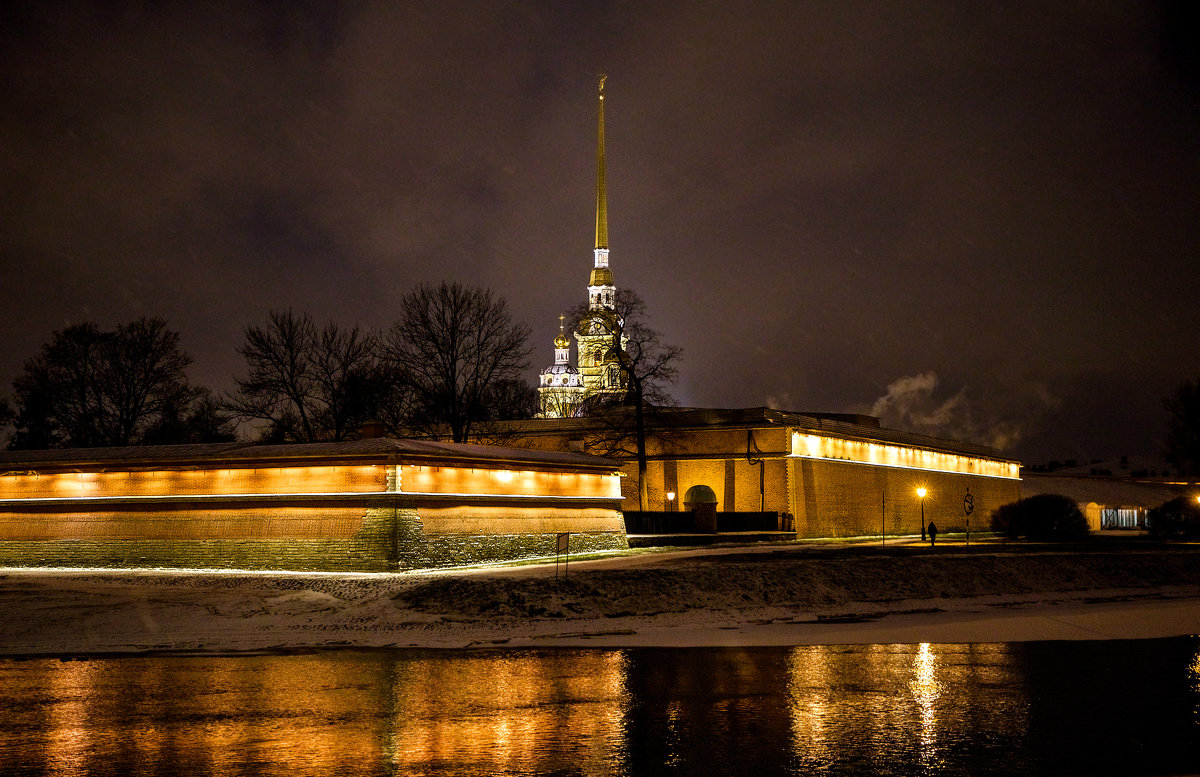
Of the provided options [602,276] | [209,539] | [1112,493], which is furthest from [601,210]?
[209,539]

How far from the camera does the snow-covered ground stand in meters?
23.9

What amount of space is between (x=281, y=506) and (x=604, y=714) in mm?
25334

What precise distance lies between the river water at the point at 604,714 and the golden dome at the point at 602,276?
159m

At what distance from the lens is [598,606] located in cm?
2822

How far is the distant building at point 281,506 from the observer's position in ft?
117

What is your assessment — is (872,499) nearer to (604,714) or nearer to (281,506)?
(281,506)

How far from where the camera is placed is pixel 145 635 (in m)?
23.8

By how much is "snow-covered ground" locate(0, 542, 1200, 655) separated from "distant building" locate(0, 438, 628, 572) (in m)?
1.86

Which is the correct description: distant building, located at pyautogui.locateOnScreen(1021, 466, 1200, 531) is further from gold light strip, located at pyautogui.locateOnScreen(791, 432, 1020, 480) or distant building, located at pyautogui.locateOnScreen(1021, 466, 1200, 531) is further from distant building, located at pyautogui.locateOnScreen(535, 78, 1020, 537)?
distant building, located at pyautogui.locateOnScreen(535, 78, 1020, 537)

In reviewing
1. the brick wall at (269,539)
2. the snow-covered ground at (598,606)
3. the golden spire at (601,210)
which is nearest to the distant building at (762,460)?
the brick wall at (269,539)

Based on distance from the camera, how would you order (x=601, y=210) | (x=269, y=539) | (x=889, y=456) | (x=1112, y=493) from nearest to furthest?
(x=269, y=539) < (x=889, y=456) < (x=1112, y=493) < (x=601, y=210)

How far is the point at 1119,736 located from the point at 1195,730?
3.90 feet

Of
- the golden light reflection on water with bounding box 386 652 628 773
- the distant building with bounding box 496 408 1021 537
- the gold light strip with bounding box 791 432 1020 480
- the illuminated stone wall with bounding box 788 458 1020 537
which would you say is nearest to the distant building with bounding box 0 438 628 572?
the golden light reflection on water with bounding box 386 652 628 773

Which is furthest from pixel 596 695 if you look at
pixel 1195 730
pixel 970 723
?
pixel 1195 730
